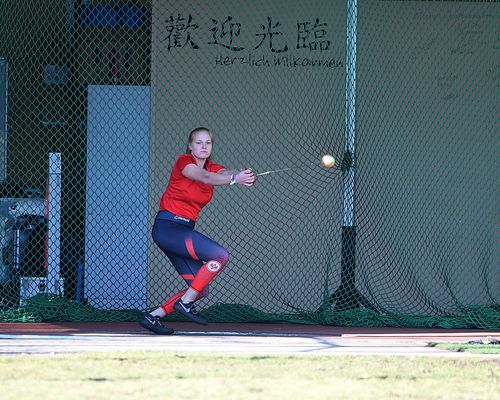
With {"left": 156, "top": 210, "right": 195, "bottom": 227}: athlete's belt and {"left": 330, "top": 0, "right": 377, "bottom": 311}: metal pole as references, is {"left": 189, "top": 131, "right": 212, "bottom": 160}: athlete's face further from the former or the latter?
{"left": 330, "top": 0, "right": 377, "bottom": 311}: metal pole

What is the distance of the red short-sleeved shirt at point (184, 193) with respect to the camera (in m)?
8.60

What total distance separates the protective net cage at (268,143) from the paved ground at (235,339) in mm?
1239

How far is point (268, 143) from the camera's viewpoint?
36.0ft

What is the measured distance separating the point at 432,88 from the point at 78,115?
11.3 feet

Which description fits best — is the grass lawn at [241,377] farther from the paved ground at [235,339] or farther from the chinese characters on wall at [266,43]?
the chinese characters on wall at [266,43]

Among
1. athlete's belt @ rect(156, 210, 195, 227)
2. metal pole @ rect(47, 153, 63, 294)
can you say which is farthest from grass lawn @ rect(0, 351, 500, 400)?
metal pole @ rect(47, 153, 63, 294)

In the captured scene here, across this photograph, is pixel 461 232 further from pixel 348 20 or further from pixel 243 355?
pixel 243 355

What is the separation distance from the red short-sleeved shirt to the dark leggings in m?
0.06

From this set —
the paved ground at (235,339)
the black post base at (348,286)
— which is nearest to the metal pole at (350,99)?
the black post base at (348,286)

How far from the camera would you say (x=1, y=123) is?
35.4ft

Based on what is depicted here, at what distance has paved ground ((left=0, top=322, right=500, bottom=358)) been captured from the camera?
295 inches

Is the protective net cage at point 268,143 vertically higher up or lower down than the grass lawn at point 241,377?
higher up

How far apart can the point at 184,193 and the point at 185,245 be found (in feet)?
1.34

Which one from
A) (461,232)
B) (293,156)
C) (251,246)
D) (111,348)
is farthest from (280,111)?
(111,348)
